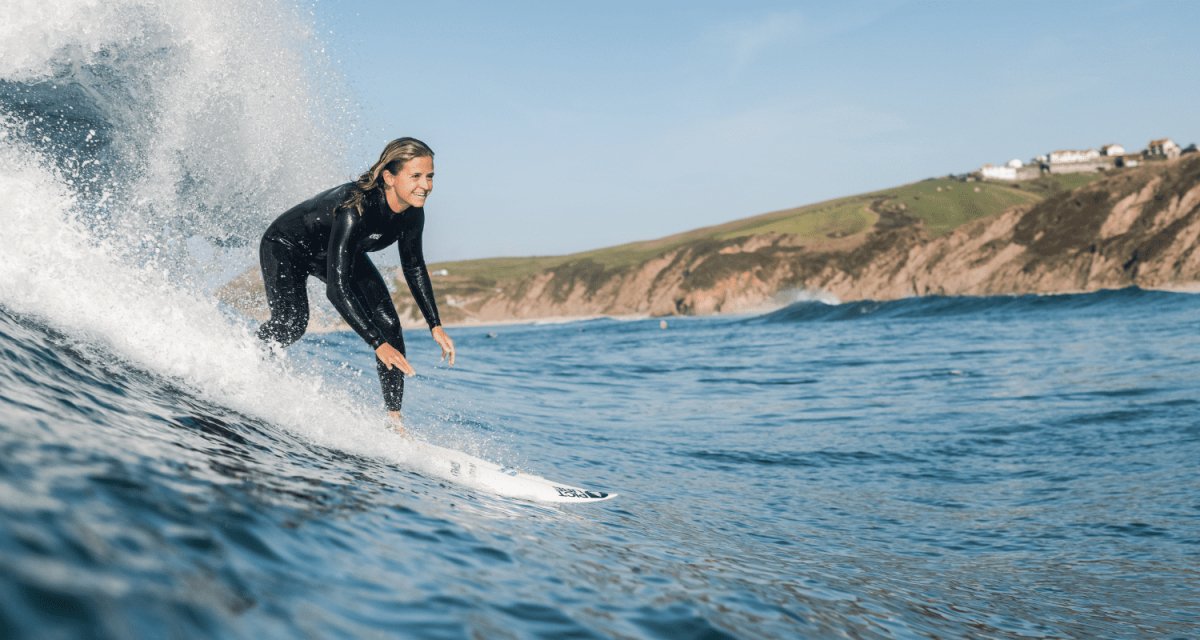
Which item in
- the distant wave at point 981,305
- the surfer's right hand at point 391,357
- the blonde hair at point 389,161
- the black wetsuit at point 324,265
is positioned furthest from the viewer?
the distant wave at point 981,305

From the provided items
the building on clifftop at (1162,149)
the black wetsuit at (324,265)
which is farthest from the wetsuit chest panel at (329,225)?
the building on clifftop at (1162,149)

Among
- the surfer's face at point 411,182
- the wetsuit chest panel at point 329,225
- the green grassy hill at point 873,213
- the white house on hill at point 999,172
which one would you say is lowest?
the wetsuit chest panel at point 329,225

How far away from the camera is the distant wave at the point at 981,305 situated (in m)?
36.3

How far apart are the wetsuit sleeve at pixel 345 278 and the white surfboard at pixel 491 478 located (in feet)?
2.92

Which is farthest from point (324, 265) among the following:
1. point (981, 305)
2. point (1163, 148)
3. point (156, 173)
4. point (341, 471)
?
point (1163, 148)

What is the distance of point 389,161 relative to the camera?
215 inches

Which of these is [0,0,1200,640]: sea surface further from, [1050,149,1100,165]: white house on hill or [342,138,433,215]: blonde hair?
[1050,149,1100,165]: white house on hill

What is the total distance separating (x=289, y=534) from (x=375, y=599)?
0.50 m

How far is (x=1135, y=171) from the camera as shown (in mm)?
57156

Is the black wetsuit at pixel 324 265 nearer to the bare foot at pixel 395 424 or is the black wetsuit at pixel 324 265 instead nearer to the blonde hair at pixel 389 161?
the bare foot at pixel 395 424

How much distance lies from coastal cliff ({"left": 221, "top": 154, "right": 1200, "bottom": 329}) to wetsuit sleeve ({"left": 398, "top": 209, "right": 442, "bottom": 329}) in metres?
2.03

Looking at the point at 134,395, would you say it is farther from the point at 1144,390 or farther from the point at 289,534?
the point at 1144,390

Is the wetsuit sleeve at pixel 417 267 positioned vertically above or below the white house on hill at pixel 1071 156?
below

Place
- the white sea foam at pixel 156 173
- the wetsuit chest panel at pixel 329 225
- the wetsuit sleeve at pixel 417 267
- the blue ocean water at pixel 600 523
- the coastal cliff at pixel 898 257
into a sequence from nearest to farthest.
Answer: the blue ocean water at pixel 600 523, the white sea foam at pixel 156 173, the wetsuit chest panel at pixel 329 225, the wetsuit sleeve at pixel 417 267, the coastal cliff at pixel 898 257
